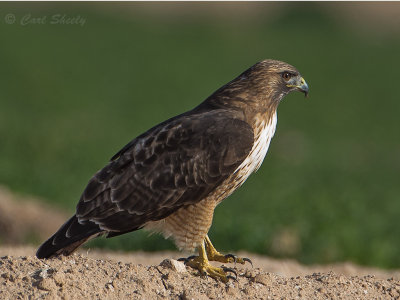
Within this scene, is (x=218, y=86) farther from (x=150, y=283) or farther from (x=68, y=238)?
Answer: (x=150, y=283)

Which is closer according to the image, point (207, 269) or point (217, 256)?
point (207, 269)

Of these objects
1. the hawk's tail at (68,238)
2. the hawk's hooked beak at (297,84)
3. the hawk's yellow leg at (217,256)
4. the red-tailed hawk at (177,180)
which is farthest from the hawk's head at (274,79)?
the hawk's tail at (68,238)

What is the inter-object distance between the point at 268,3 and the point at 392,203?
46.7 m

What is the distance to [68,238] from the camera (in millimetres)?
5688

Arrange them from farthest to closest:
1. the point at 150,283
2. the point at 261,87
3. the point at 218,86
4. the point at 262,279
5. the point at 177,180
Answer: the point at 218,86 → the point at 261,87 → the point at 177,180 → the point at 262,279 → the point at 150,283

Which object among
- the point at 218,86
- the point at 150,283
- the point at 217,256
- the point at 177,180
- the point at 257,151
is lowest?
the point at 150,283

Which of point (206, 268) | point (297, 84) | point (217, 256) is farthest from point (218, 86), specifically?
point (206, 268)

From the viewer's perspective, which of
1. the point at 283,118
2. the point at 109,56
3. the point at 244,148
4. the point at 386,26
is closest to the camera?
the point at 244,148

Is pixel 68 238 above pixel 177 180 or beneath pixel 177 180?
beneath

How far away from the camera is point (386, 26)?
2142 inches

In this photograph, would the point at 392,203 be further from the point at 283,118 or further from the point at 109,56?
the point at 109,56

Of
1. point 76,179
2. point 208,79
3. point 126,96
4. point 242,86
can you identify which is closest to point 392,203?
point 76,179

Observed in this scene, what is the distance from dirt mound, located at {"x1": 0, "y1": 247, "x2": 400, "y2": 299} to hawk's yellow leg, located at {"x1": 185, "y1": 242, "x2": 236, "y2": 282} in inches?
2.2

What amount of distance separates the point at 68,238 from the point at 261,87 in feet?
6.46
